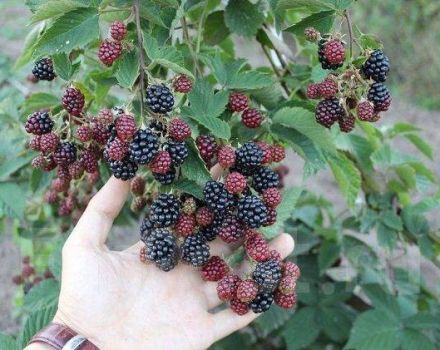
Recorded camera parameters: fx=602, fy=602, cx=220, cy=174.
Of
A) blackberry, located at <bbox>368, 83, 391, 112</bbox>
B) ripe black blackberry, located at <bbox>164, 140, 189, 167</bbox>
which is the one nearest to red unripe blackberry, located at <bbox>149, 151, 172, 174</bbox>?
ripe black blackberry, located at <bbox>164, 140, 189, 167</bbox>

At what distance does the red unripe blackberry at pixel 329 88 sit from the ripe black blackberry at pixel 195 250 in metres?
0.40

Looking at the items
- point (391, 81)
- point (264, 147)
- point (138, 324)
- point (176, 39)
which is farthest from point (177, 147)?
point (391, 81)

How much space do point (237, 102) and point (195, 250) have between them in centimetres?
35

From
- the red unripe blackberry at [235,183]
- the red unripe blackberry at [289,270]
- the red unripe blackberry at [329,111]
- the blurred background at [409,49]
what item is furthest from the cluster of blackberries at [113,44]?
the blurred background at [409,49]

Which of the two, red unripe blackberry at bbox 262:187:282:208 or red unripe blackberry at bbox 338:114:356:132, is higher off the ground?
red unripe blackberry at bbox 338:114:356:132

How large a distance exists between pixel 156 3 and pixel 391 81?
4827mm

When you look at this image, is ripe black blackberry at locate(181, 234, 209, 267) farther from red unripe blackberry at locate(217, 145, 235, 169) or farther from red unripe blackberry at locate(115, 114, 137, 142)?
red unripe blackberry at locate(115, 114, 137, 142)

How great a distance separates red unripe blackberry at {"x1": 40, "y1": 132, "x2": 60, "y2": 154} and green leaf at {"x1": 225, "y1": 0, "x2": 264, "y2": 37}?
57 centimetres

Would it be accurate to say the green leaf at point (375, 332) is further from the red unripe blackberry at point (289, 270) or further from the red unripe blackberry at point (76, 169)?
the red unripe blackberry at point (76, 169)

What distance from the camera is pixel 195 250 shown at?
1.27 m

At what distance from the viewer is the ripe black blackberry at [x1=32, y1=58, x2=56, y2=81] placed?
131 cm

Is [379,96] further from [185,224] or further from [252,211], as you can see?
[185,224]

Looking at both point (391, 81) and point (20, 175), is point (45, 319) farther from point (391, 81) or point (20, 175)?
point (391, 81)

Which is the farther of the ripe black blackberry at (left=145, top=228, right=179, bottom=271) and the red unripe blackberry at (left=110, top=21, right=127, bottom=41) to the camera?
the ripe black blackberry at (left=145, top=228, right=179, bottom=271)
